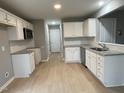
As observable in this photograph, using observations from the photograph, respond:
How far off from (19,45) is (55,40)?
188 inches

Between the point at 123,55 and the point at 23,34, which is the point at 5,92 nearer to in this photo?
the point at 23,34

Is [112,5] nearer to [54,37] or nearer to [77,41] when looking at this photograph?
[77,41]

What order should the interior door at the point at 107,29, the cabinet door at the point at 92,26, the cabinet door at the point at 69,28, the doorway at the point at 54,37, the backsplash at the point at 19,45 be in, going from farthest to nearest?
the doorway at the point at 54,37 → the cabinet door at the point at 69,28 → the cabinet door at the point at 92,26 → the interior door at the point at 107,29 → the backsplash at the point at 19,45

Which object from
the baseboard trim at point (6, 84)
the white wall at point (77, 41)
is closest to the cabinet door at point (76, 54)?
the white wall at point (77, 41)

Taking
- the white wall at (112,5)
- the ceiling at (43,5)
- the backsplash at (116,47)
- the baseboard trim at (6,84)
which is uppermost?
the ceiling at (43,5)

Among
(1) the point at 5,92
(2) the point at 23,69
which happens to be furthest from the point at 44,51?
(1) the point at 5,92

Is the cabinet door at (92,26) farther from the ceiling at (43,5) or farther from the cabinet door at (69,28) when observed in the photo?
the cabinet door at (69,28)

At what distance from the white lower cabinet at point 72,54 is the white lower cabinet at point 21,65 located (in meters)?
2.18

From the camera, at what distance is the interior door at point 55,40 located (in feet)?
29.6

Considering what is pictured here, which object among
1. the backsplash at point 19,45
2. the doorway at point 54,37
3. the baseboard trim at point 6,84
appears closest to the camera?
the baseboard trim at point 6,84

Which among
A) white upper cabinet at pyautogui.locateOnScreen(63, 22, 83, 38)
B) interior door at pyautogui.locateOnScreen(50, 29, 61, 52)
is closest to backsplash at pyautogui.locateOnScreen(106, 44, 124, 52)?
white upper cabinet at pyautogui.locateOnScreen(63, 22, 83, 38)

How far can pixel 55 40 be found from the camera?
9.16 meters

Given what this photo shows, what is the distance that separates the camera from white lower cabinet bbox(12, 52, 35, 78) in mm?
3688

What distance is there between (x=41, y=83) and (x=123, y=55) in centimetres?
242
